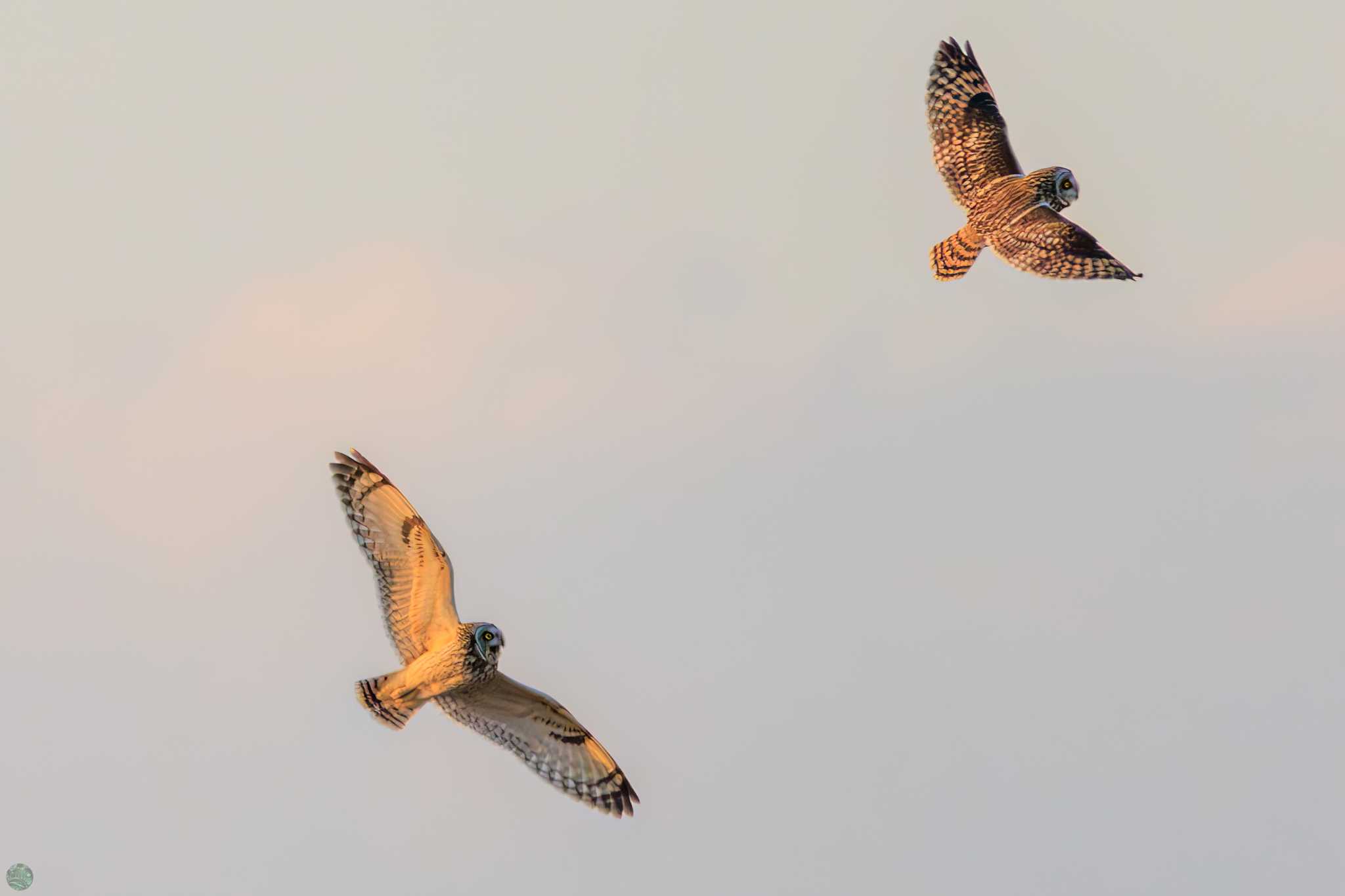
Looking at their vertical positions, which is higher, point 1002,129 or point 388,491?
point 1002,129

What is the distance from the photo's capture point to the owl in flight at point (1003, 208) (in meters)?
30.3

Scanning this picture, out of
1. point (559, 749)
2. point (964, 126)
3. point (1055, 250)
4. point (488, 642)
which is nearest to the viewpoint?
point (488, 642)

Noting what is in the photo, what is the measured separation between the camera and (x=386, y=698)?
26938 mm

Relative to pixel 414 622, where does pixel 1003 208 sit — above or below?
above

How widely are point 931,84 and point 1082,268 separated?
4.43 metres

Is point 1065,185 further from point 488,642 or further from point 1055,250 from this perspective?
point 488,642

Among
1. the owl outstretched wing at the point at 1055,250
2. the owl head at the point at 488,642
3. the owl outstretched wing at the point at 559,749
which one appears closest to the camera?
the owl head at the point at 488,642

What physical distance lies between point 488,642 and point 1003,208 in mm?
9794

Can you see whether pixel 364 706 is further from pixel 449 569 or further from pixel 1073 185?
pixel 1073 185

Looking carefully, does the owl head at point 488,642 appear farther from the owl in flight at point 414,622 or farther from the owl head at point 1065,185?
the owl head at point 1065,185

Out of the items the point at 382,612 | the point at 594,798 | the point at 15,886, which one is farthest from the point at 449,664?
the point at 15,886

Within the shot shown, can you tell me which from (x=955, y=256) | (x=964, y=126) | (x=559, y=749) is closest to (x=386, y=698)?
(x=559, y=749)

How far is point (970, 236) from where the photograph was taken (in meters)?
30.8

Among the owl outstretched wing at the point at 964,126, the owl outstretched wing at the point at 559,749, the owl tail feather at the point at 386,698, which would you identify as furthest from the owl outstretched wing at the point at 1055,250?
the owl tail feather at the point at 386,698
